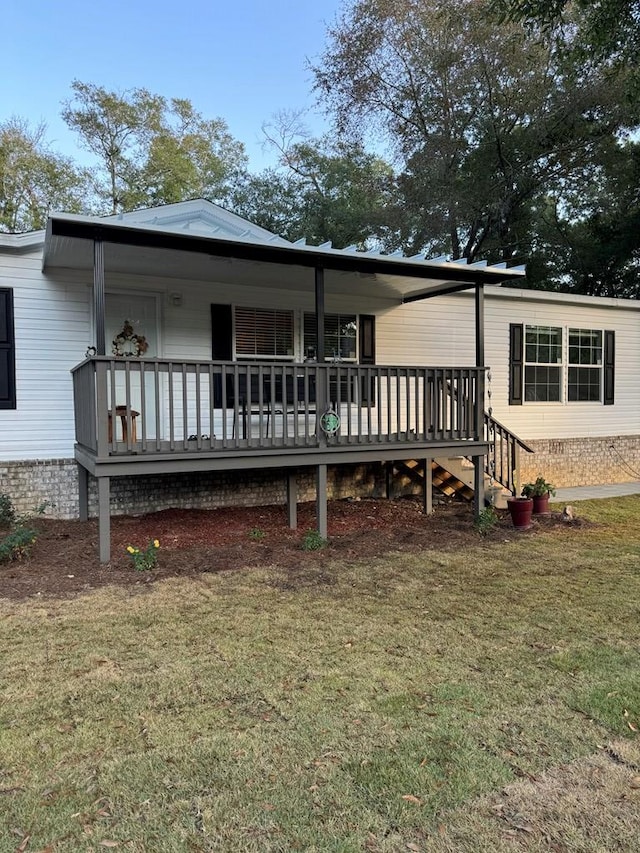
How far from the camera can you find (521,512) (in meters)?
7.78

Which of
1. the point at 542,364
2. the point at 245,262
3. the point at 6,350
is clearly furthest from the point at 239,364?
the point at 542,364

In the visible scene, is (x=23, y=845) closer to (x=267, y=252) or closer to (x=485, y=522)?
(x=267, y=252)

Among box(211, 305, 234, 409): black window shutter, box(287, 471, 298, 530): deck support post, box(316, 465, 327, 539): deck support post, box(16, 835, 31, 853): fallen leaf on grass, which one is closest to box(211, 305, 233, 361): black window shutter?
box(211, 305, 234, 409): black window shutter

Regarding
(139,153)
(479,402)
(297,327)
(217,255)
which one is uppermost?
(139,153)

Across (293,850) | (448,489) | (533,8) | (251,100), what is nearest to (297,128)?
(251,100)

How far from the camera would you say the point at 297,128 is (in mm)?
24828

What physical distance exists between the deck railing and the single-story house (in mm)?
29

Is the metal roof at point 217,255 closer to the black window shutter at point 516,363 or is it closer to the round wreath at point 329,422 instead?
the round wreath at point 329,422

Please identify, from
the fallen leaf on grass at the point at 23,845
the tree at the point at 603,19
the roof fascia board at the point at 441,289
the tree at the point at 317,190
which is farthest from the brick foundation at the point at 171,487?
the tree at the point at 317,190

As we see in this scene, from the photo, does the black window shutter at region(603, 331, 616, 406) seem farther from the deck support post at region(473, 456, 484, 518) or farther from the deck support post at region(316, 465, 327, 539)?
the deck support post at region(316, 465, 327, 539)

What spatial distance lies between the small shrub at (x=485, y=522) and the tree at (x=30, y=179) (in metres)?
20.8

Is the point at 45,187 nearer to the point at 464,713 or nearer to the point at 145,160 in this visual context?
the point at 145,160

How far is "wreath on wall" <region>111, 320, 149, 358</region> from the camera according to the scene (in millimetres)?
8297

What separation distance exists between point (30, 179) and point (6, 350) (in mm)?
18904
